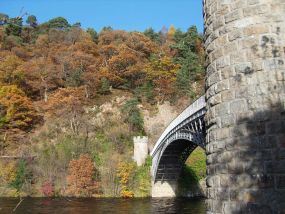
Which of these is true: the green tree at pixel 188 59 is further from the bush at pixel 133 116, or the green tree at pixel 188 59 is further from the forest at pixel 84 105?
the bush at pixel 133 116

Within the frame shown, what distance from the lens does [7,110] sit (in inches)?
1981

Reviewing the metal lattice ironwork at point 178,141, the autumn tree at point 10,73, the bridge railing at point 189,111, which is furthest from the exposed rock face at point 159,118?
the autumn tree at point 10,73

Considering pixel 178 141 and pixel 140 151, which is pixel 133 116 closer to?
pixel 140 151

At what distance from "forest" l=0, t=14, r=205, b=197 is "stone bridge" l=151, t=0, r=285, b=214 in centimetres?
3540

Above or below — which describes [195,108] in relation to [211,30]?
above

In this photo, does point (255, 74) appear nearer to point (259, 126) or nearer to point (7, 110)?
point (259, 126)

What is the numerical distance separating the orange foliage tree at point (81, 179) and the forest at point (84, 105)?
103 millimetres

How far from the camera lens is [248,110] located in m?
5.46

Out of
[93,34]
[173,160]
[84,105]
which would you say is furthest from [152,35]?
[173,160]

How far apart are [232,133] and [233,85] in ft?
2.30

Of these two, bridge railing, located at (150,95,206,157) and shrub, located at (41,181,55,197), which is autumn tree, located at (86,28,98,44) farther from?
bridge railing, located at (150,95,206,157)

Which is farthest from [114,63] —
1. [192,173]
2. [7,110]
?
[192,173]

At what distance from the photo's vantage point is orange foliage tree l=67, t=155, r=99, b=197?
4041 cm

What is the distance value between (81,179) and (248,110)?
120ft
